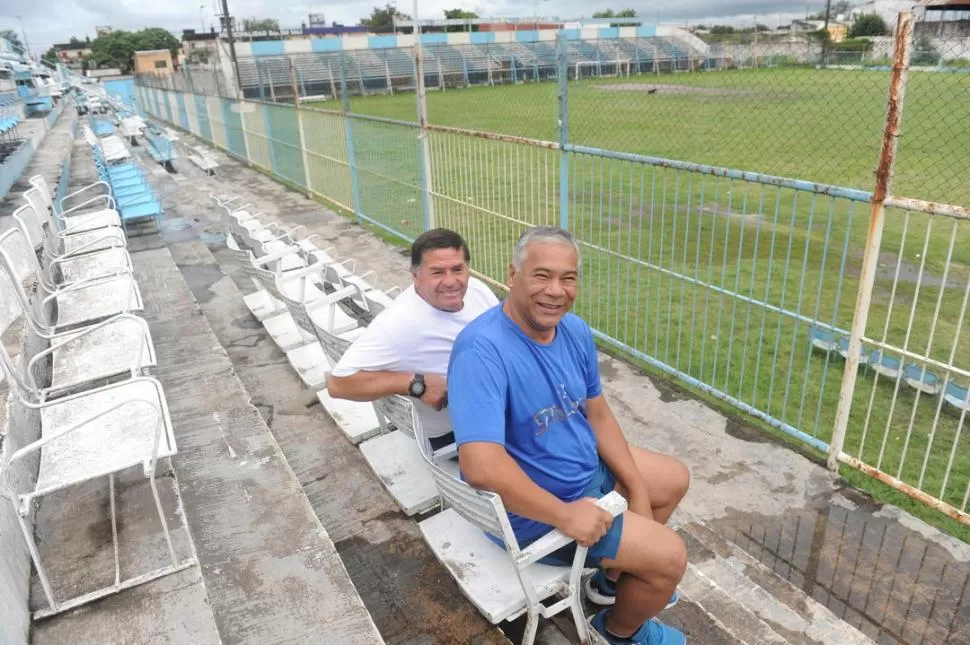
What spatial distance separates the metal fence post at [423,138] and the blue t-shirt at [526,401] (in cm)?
527

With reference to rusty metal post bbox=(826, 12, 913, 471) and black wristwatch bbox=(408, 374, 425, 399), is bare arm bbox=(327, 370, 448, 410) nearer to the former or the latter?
black wristwatch bbox=(408, 374, 425, 399)

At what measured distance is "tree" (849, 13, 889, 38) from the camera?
141 inches

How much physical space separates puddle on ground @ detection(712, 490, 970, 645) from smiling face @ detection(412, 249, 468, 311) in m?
1.85

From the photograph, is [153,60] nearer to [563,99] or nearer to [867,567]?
[563,99]

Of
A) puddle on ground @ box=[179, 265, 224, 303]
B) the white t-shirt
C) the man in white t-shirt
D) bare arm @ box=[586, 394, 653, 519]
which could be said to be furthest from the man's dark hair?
puddle on ground @ box=[179, 265, 224, 303]

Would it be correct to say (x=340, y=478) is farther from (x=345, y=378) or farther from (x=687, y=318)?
(x=687, y=318)

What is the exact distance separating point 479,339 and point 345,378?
35.5 inches

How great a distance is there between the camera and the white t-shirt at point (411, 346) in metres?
2.83

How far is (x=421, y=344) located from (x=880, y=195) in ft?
7.63

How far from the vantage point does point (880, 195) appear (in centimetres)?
323

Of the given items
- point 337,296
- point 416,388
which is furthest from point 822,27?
point 416,388

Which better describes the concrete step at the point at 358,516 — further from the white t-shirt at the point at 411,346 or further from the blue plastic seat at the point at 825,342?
the blue plastic seat at the point at 825,342

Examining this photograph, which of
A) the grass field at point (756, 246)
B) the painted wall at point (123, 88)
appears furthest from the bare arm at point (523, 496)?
the painted wall at point (123, 88)

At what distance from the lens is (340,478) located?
11.8 ft
